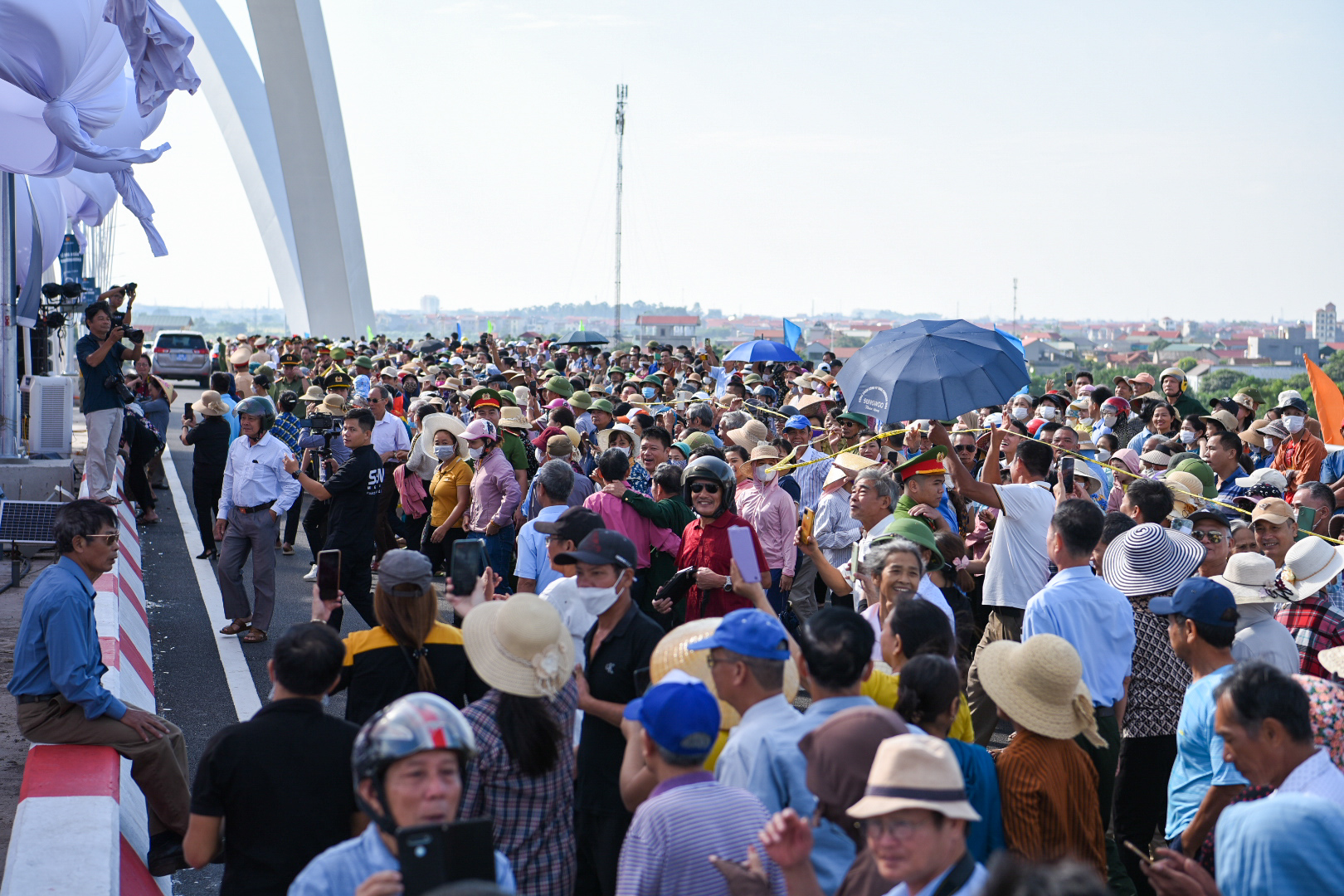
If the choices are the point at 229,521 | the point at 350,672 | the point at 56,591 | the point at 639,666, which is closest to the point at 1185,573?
the point at 639,666

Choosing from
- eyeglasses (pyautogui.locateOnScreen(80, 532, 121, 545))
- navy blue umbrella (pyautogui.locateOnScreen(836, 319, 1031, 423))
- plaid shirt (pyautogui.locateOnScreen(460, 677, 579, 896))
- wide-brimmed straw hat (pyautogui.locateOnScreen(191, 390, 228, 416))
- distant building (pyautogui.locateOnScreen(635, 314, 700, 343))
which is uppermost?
distant building (pyautogui.locateOnScreen(635, 314, 700, 343))

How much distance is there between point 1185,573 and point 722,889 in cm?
337

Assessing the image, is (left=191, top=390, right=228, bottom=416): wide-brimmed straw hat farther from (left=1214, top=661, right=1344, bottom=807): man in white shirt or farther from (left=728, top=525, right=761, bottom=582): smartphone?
(left=1214, top=661, right=1344, bottom=807): man in white shirt

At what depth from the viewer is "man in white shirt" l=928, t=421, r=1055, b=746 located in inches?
256

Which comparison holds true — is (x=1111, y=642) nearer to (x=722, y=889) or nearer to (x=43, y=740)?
(x=722, y=889)

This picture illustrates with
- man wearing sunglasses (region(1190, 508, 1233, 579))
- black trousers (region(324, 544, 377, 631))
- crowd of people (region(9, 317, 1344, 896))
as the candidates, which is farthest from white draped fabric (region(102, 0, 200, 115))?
man wearing sunglasses (region(1190, 508, 1233, 579))

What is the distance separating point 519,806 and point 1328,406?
10.3 metres

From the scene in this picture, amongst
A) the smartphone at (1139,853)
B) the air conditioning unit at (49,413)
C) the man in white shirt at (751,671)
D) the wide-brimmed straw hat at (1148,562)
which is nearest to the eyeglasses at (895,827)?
the man in white shirt at (751,671)

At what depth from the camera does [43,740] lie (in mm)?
5242

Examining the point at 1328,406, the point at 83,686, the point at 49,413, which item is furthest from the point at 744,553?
the point at 49,413

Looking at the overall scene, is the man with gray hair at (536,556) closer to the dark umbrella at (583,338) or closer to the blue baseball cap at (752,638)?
the blue baseball cap at (752,638)

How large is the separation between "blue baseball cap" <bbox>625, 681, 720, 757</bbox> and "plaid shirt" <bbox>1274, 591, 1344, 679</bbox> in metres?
3.54

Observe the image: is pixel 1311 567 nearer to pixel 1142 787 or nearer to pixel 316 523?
pixel 1142 787

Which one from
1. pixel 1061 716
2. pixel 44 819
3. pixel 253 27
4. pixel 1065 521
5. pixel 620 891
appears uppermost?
pixel 253 27
